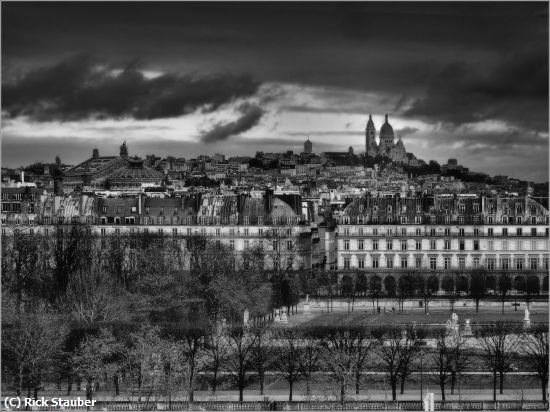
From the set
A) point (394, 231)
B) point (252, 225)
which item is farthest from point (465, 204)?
point (252, 225)

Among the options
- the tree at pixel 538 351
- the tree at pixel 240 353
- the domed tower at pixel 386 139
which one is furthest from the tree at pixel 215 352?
the domed tower at pixel 386 139

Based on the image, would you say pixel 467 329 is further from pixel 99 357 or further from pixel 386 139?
pixel 386 139

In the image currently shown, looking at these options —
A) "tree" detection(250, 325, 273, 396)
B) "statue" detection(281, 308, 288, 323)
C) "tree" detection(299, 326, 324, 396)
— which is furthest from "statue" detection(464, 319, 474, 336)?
"statue" detection(281, 308, 288, 323)

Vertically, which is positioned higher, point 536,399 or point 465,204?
point 465,204

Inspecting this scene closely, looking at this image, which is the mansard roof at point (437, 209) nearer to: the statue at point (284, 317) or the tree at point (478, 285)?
the tree at point (478, 285)

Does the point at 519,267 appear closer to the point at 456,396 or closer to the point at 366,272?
the point at 366,272
